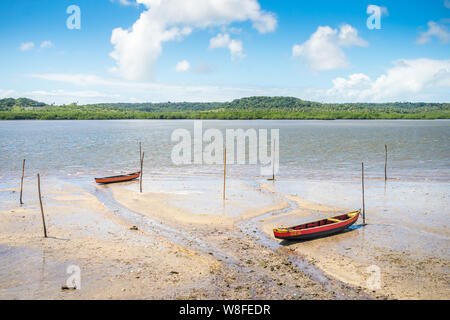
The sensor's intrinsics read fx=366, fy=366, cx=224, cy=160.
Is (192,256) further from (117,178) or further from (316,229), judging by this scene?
(117,178)

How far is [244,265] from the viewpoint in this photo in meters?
13.9

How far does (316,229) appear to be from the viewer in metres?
16.9

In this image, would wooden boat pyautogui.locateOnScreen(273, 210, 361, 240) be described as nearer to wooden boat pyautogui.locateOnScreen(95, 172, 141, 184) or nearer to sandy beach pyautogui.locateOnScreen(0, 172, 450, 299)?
sandy beach pyautogui.locateOnScreen(0, 172, 450, 299)

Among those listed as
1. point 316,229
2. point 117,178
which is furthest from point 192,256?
point 117,178

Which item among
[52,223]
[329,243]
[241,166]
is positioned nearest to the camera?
[329,243]

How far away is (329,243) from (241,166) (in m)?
24.7

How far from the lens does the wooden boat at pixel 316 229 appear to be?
53.6 ft

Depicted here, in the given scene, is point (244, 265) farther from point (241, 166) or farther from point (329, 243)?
point (241, 166)

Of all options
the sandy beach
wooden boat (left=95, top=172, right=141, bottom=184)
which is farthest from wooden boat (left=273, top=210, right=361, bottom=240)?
wooden boat (left=95, top=172, right=141, bottom=184)

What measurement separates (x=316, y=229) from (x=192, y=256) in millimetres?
5996

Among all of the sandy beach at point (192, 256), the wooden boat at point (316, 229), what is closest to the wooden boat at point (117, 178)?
the sandy beach at point (192, 256)

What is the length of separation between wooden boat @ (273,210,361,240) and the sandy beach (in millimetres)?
383

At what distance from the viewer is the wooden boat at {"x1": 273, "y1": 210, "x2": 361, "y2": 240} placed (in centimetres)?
1633
